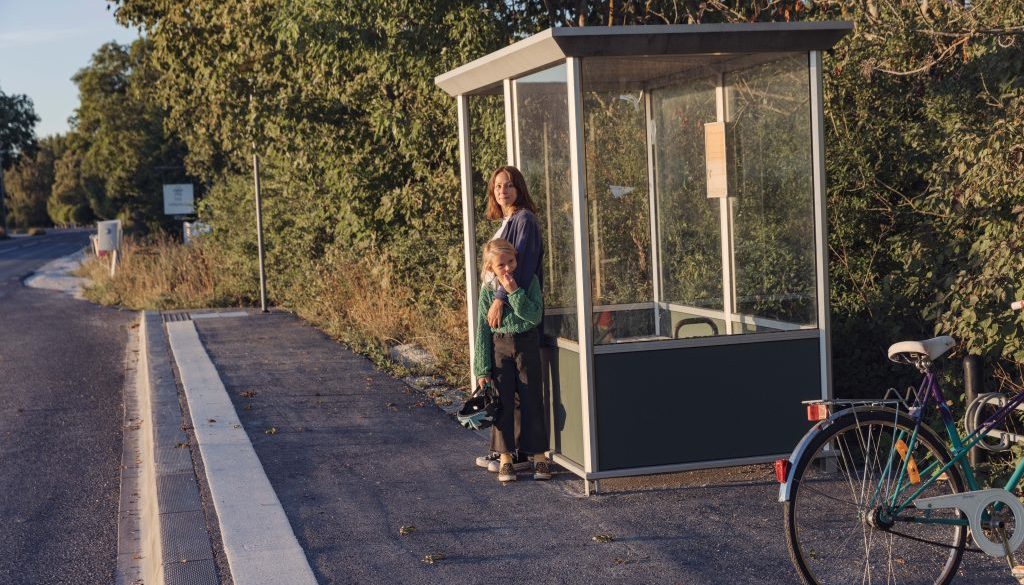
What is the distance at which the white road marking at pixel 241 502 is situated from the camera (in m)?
4.98

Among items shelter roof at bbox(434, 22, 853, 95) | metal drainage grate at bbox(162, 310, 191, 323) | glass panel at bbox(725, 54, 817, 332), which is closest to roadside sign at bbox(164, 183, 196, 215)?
metal drainage grate at bbox(162, 310, 191, 323)

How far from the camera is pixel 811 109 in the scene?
20.8 ft

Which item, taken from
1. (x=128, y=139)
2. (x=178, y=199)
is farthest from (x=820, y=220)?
(x=128, y=139)

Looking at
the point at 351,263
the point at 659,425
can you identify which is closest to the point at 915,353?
the point at 659,425

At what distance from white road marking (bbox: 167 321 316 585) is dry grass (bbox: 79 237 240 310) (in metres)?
10.2

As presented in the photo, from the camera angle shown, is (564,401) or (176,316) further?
(176,316)

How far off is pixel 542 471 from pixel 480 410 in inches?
19.6

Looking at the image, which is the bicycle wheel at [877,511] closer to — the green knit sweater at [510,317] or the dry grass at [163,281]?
the green knit sweater at [510,317]

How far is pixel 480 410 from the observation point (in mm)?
6527

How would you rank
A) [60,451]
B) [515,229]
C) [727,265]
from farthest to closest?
1. [60,451]
2. [727,265]
3. [515,229]

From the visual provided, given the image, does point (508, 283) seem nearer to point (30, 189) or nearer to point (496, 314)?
point (496, 314)

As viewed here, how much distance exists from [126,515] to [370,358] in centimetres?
542

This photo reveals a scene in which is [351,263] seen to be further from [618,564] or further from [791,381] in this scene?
[618,564]

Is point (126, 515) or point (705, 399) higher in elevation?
point (705, 399)
